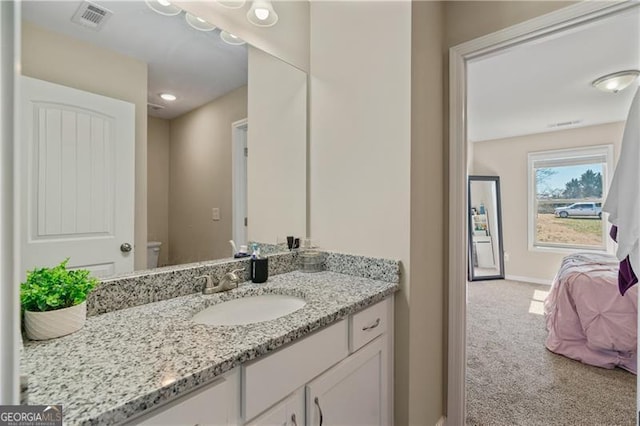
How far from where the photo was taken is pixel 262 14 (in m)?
1.50

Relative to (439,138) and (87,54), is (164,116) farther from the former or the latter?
(439,138)

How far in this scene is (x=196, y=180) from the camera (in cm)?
132

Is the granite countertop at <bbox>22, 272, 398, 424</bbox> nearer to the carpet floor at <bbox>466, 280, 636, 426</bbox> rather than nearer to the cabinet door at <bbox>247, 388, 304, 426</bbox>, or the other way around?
the cabinet door at <bbox>247, 388, 304, 426</bbox>

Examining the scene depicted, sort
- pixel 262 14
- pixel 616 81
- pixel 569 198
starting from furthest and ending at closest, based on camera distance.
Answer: pixel 569 198 < pixel 616 81 < pixel 262 14

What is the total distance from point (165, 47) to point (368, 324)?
1395 mm

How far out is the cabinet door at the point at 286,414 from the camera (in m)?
0.81

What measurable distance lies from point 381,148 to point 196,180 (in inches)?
34.4

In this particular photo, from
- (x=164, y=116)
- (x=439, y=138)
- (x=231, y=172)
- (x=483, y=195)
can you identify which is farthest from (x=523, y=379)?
(x=483, y=195)

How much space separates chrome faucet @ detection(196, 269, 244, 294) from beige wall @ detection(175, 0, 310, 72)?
1.13 metres

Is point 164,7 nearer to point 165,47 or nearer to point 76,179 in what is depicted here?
point 165,47

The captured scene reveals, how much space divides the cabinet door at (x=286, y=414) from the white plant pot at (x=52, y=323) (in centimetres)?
56

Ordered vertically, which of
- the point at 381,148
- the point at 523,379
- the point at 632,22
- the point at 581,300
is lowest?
the point at 523,379

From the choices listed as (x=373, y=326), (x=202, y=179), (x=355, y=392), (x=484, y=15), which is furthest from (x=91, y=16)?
(x=484, y=15)

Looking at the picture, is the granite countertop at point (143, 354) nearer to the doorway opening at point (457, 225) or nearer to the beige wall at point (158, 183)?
the beige wall at point (158, 183)
